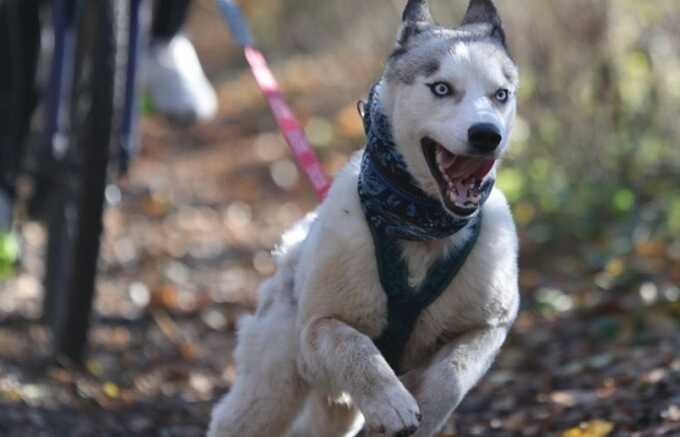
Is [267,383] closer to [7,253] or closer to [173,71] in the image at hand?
[173,71]

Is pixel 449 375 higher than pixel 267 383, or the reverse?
pixel 449 375

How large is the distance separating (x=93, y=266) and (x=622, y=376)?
2204 millimetres

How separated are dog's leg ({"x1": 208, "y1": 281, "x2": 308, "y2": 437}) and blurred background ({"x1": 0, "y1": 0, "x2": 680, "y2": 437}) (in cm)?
115

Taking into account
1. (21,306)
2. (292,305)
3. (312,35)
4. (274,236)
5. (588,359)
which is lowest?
(312,35)

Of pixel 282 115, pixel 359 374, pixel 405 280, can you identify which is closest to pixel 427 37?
pixel 405 280

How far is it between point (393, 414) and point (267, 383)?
0.68 meters

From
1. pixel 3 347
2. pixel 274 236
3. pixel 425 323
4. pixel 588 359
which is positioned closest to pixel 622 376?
pixel 588 359

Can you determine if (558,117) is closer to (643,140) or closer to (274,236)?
(643,140)

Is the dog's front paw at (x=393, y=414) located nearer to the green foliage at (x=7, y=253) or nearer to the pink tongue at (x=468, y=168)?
the pink tongue at (x=468, y=168)

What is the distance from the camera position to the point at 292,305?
4.41m

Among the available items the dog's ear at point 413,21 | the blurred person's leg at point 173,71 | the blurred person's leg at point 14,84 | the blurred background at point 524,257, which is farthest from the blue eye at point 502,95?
the blurred person's leg at point 14,84

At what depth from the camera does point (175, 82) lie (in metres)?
6.75

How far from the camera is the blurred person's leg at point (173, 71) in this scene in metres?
6.76

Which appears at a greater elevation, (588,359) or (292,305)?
(292,305)
